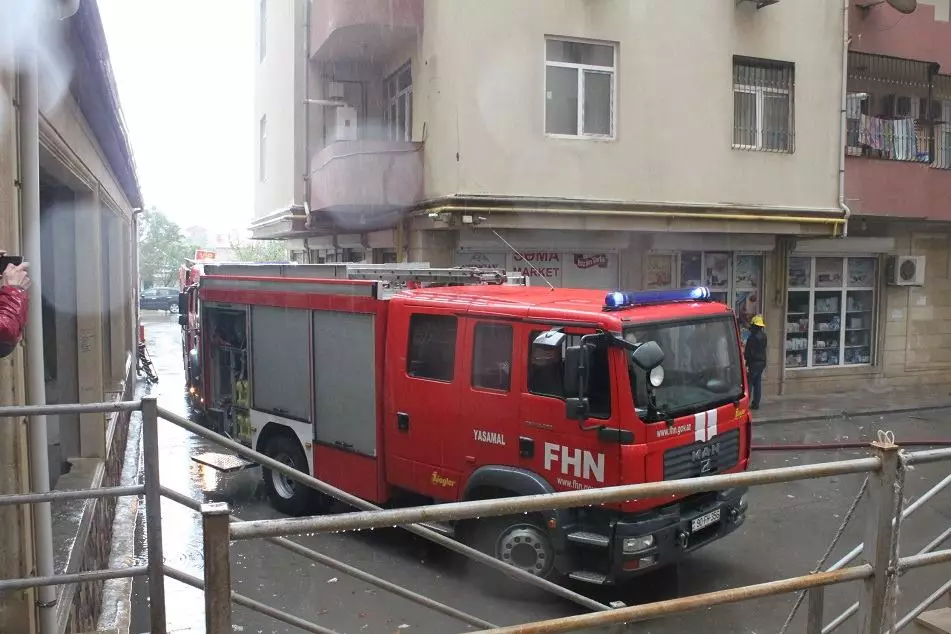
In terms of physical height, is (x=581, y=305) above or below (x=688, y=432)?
above

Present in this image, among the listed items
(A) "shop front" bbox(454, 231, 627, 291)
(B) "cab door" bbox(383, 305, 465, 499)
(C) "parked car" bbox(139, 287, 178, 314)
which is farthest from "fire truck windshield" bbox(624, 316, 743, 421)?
(C) "parked car" bbox(139, 287, 178, 314)

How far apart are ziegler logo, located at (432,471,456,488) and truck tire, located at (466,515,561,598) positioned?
0.39 m

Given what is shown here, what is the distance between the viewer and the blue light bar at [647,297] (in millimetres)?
5871

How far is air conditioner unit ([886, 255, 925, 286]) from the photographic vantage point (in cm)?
1650

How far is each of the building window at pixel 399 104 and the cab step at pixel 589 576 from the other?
29.6ft

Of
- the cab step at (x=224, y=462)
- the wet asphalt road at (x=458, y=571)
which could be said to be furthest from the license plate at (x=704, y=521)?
the cab step at (x=224, y=462)

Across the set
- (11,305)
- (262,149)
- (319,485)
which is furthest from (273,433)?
(262,149)

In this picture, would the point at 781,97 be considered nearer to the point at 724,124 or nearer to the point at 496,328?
the point at 724,124

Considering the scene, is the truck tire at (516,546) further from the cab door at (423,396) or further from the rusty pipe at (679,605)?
the rusty pipe at (679,605)

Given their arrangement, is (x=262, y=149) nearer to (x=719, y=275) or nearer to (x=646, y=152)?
(x=646, y=152)

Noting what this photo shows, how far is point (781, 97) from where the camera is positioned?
14.4 meters

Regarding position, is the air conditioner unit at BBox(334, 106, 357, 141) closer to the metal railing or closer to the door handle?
the door handle

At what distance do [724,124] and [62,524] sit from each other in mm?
12146

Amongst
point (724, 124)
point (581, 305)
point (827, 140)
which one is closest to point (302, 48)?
point (724, 124)
